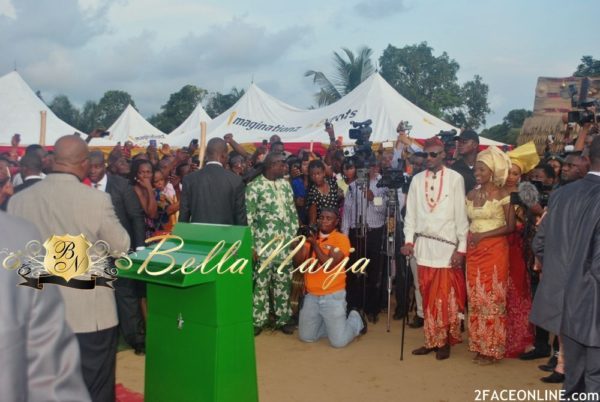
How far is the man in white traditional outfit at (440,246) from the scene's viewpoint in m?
5.48

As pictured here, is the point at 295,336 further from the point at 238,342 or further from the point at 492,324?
the point at 238,342

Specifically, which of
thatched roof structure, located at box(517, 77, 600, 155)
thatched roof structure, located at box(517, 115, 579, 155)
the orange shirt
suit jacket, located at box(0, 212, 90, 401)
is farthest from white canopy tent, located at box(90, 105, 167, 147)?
suit jacket, located at box(0, 212, 90, 401)

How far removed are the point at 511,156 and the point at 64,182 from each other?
13.6 ft

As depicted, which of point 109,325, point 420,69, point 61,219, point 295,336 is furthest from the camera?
point 420,69

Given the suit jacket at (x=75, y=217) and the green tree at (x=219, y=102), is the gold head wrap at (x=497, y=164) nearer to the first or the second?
the suit jacket at (x=75, y=217)

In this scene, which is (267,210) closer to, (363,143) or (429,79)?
(363,143)

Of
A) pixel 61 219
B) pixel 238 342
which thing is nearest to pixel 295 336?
pixel 238 342

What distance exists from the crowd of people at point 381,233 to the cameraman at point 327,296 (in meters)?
0.01

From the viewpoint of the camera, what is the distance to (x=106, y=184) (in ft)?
17.1

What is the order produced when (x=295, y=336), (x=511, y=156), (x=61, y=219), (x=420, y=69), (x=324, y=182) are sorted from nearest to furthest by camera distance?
(x=61, y=219)
(x=511, y=156)
(x=295, y=336)
(x=324, y=182)
(x=420, y=69)

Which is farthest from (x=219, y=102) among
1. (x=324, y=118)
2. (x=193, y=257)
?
(x=193, y=257)

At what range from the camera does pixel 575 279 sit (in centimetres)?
327

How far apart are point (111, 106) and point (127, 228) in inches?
1831

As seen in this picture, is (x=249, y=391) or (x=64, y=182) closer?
(x=64, y=182)
